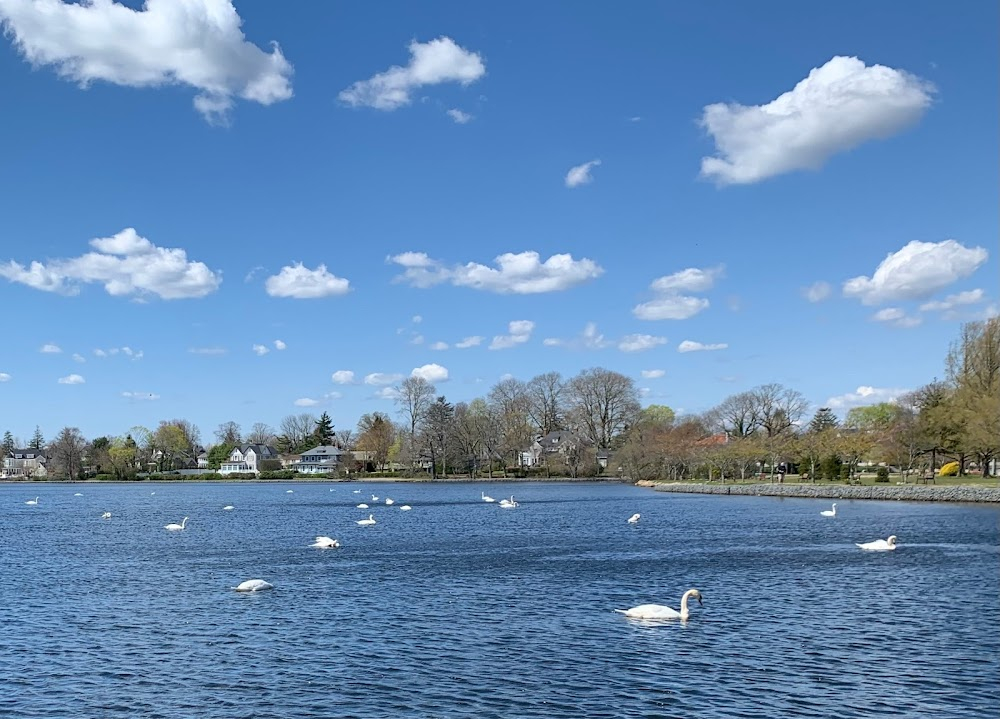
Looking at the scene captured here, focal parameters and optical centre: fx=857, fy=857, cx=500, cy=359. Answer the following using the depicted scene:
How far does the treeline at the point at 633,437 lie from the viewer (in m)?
73.5

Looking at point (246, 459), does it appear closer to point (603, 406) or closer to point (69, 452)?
point (69, 452)

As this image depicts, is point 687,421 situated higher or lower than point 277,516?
higher

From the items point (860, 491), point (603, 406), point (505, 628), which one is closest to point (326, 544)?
point (505, 628)

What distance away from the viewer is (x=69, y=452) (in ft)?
506

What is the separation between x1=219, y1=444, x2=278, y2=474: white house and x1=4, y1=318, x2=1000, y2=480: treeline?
4.47 m

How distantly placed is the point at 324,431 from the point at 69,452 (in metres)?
47.5

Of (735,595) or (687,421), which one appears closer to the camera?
(735,595)

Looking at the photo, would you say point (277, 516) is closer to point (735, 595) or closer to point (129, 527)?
point (129, 527)

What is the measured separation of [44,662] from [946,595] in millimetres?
22854

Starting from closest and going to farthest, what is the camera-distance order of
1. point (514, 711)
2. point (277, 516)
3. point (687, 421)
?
point (514, 711)
point (277, 516)
point (687, 421)

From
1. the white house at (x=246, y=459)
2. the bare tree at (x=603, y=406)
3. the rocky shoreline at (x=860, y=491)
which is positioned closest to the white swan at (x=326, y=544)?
the rocky shoreline at (x=860, y=491)

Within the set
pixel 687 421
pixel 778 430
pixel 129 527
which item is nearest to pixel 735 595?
pixel 129 527

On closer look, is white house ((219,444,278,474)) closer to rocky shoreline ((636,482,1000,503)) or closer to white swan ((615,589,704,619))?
rocky shoreline ((636,482,1000,503))

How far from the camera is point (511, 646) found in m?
18.5
